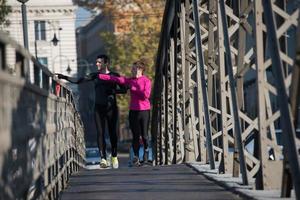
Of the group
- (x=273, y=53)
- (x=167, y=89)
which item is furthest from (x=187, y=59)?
(x=273, y=53)

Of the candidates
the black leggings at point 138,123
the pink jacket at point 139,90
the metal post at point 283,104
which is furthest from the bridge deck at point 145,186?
the black leggings at point 138,123

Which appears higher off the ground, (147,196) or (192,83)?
(192,83)

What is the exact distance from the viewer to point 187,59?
20688 millimetres

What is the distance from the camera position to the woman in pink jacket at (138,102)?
1952 cm

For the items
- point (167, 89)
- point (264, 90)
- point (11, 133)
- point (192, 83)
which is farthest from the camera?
point (167, 89)

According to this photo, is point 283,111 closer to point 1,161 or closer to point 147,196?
point 147,196

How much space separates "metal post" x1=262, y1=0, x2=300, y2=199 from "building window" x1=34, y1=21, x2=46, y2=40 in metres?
99.2

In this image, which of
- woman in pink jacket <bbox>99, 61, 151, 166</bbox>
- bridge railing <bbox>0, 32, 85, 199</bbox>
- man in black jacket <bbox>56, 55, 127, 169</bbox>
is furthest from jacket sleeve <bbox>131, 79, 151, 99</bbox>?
bridge railing <bbox>0, 32, 85, 199</bbox>

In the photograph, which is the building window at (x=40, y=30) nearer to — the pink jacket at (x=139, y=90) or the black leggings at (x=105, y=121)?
the pink jacket at (x=139, y=90)

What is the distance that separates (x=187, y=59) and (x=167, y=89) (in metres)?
5.66

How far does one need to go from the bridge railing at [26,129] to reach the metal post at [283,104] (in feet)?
7.32

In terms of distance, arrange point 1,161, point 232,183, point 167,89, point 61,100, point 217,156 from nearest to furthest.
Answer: point 1,161 → point 232,183 → point 61,100 → point 217,156 → point 167,89

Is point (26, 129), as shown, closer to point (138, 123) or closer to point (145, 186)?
point (145, 186)

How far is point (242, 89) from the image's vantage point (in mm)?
13789
